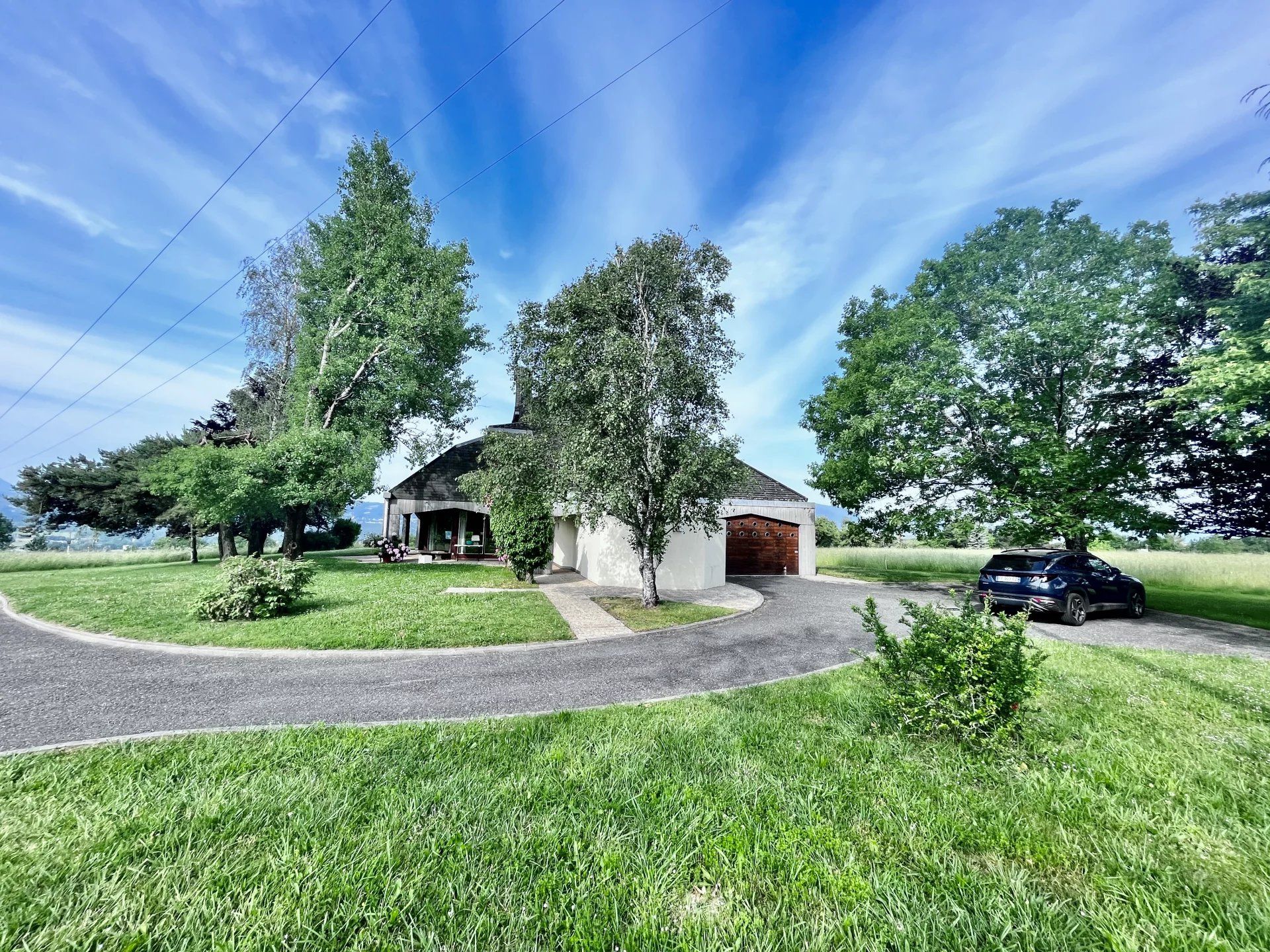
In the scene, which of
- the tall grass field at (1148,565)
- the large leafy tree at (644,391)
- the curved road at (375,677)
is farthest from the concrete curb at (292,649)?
the tall grass field at (1148,565)

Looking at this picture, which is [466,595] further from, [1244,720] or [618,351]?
[1244,720]

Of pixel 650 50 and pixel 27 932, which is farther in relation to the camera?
pixel 650 50

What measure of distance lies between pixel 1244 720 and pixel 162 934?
858cm

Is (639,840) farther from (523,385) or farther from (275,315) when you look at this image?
(275,315)

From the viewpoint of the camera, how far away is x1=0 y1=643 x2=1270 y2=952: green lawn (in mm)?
2008

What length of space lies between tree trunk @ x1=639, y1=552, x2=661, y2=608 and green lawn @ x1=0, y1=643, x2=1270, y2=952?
727 cm

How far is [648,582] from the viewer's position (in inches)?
459

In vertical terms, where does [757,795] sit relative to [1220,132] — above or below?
below

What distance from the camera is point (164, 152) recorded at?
10914mm

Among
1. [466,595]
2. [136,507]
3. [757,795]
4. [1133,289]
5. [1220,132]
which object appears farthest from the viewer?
[136,507]

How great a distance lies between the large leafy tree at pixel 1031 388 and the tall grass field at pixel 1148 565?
27.7 ft

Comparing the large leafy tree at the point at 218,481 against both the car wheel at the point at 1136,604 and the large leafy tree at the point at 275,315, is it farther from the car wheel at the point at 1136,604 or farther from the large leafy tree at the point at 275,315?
the car wheel at the point at 1136,604

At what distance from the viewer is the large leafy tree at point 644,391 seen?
10867 millimetres

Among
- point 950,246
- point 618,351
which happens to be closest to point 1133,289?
point 950,246
